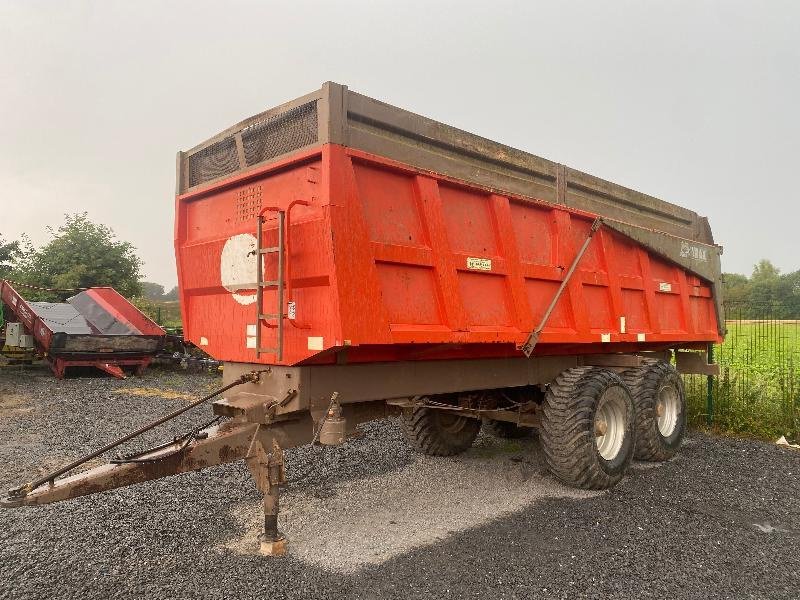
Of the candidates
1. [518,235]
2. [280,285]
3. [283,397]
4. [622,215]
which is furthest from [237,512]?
[622,215]

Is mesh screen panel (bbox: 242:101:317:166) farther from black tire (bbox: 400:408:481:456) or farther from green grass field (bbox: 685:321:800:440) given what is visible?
green grass field (bbox: 685:321:800:440)

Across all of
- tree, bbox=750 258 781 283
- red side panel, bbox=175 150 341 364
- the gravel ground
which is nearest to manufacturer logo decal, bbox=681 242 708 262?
the gravel ground

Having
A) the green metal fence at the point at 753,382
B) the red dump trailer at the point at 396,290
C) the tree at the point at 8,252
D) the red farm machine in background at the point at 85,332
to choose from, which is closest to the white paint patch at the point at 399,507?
the red dump trailer at the point at 396,290

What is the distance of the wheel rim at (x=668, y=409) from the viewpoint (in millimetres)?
6520

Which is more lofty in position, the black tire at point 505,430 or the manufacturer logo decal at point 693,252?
the manufacturer logo decal at point 693,252

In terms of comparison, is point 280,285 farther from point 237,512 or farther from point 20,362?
point 20,362

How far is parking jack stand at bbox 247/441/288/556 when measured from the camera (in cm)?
356

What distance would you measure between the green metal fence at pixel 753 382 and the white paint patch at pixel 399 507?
3301 millimetres

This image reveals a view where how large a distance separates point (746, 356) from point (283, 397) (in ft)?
24.7

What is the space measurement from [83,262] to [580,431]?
24.6 m

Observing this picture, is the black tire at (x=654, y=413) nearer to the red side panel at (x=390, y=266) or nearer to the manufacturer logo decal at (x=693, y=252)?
the red side panel at (x=390, y=266)

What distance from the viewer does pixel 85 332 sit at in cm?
1172

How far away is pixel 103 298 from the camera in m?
13.1

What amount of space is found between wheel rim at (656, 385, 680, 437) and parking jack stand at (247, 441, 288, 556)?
4.58 metres
